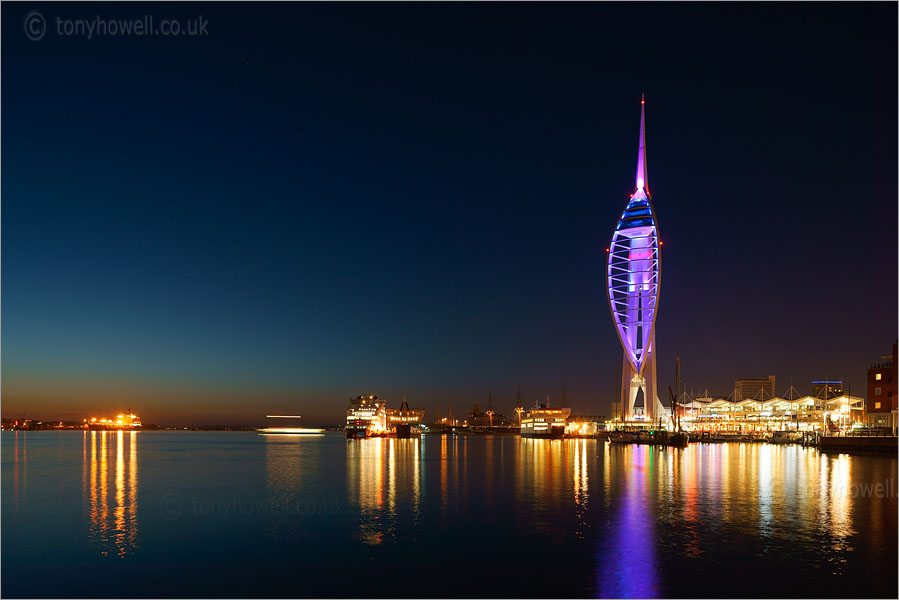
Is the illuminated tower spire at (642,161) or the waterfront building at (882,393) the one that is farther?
the illuminated tower spire at (642,161)

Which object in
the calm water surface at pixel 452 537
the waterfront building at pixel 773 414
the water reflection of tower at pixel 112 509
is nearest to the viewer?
the calm water surface at pixel 452 537

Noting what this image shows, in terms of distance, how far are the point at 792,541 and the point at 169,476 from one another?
38104mm

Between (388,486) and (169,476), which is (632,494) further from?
(169,476)

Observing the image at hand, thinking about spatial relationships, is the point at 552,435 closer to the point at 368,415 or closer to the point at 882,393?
the point at 368,415

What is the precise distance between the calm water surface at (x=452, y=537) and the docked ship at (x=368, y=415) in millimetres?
125618

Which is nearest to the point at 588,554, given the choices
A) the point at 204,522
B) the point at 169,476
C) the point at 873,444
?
the point at 204,522

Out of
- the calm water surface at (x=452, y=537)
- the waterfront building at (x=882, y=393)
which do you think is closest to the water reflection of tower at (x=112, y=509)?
the calm water surface at (x=452, y=537)

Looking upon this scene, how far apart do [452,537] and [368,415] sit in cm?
15079

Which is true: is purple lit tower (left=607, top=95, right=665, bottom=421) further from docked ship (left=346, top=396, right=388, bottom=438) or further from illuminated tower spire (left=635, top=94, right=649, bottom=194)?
docked ship (left=346, top=396, right=388, bottom=438)

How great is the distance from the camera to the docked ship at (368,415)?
6659 inches

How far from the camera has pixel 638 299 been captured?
443 ft

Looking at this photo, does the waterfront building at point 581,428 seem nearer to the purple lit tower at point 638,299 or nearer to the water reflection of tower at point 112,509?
the purple lit tower at point 638,299

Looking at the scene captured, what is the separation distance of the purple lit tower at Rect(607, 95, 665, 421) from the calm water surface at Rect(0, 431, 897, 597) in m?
90.9

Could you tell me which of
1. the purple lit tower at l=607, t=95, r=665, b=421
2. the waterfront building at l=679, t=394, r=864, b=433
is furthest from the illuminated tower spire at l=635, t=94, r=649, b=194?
the waterfront building at l=679, t=394, r=864, b=433
